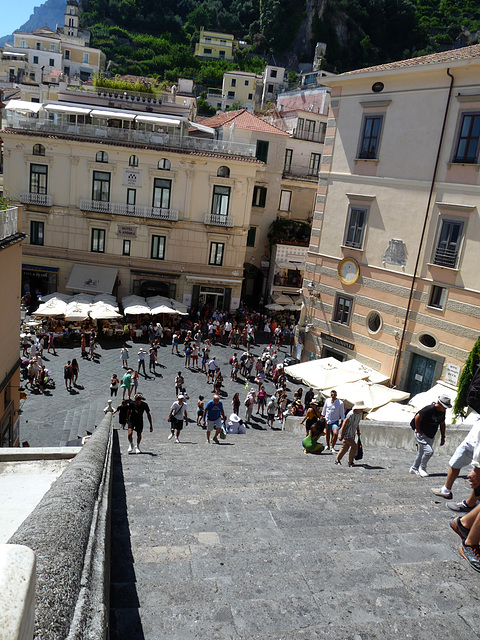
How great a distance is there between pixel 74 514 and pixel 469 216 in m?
18.3

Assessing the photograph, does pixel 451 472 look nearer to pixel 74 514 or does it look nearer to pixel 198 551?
pixel 198 551

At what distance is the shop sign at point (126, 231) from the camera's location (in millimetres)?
34125

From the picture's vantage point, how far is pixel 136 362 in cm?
2592

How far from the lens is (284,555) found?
18.4ft

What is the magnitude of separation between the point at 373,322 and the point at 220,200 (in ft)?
51.4

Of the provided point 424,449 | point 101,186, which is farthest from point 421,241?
point 101,186

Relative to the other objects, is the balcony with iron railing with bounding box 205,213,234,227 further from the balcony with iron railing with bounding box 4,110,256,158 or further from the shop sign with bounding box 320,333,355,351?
the shop sign with bounding box 320,333,355,351

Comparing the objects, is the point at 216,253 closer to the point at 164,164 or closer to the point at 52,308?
the point at 164,164

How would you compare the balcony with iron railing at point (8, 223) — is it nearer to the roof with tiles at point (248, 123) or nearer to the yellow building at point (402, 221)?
the yellow building at point (402, 221)

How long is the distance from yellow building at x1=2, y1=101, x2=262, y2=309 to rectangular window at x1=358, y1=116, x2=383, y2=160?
1267 centimetres

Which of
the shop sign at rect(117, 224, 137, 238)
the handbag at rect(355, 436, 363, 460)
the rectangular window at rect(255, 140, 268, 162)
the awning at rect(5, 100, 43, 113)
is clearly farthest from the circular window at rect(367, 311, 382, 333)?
the awning at rect(5, 100, 43, 113)

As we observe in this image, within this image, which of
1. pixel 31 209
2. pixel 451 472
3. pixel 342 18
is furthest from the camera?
pixel 342 18

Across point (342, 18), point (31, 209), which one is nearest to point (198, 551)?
point (31, 209)

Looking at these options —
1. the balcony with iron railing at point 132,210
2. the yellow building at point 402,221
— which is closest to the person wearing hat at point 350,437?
the yellow building at point 402,221
